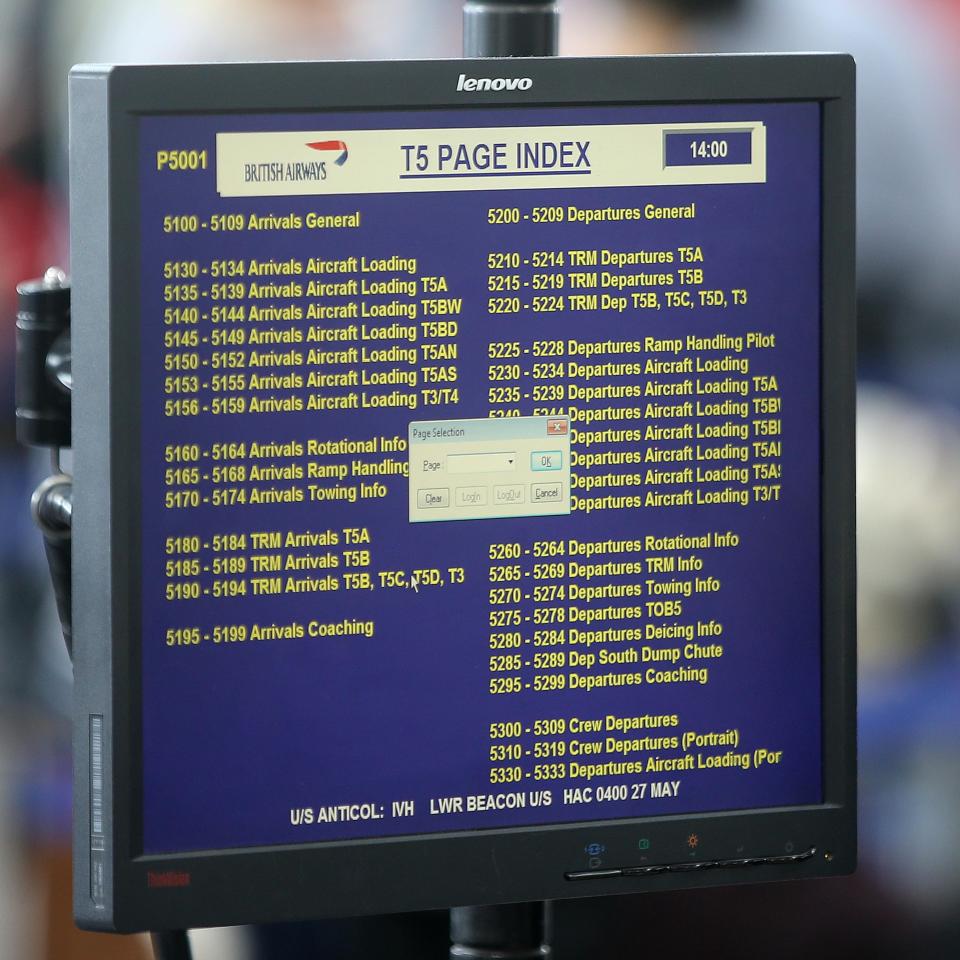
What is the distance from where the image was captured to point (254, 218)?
86cm

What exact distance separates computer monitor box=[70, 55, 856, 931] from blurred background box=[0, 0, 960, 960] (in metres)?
1.12

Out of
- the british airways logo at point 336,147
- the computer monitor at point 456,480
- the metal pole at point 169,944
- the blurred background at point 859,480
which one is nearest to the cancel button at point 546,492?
the computer monitor at point 456,480

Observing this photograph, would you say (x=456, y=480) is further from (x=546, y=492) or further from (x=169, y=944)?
(x=169, y=944)

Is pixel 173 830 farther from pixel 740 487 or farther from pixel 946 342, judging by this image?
pixel 946 342

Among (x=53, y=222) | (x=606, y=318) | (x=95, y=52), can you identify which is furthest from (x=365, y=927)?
(x=606, y=318)

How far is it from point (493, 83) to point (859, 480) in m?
1.25

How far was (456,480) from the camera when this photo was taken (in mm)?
894

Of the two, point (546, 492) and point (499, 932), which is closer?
point (546, 492)

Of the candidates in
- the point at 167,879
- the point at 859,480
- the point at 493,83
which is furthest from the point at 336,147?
the point at 859,480

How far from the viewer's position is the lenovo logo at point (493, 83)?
884 mm

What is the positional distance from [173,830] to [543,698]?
21 cm

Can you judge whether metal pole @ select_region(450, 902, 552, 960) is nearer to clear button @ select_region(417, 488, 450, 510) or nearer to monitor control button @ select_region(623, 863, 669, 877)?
monitor control button @ select_region(623, 863, 669, 877)

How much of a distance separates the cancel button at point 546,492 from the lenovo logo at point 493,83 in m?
0.22

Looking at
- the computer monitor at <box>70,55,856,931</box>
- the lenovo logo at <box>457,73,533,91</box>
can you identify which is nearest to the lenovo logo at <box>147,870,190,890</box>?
the computer monitor at <box>70,55,856,931</box>
